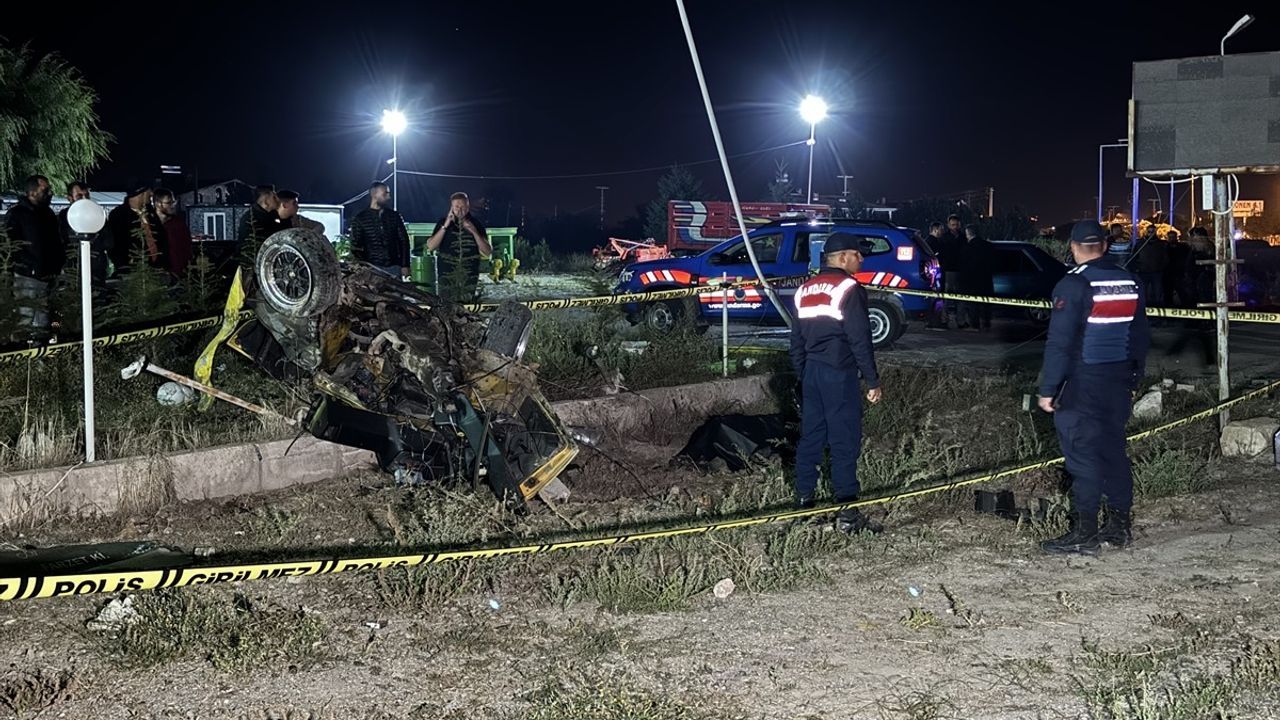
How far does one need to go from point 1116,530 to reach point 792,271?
343 inches

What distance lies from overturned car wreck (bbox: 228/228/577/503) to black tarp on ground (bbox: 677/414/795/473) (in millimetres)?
1691

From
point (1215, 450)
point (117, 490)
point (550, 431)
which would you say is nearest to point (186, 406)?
point (117, 490)

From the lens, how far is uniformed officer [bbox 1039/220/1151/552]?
6094 mm

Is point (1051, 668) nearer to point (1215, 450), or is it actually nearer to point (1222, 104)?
point (1215, 450)

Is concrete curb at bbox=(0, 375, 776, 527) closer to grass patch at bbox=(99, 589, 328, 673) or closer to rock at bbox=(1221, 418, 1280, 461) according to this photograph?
grass patch at bbox=(99, 589, 328, 673)

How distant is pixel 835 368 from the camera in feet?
21.1

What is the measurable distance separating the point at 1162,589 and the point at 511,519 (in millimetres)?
3221

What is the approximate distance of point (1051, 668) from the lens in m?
4.46

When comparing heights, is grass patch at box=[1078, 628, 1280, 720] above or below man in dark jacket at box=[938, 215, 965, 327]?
below

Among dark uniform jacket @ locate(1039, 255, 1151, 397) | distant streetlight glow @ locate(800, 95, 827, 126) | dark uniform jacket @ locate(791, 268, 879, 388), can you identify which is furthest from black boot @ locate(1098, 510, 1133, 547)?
distant streetlight glow @ locate(800, 95, 827, 126)

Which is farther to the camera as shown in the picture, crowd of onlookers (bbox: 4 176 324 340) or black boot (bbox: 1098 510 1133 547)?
crowd of onlookers (bbox: 4 176 324 340)

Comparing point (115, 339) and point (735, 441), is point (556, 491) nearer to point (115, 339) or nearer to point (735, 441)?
point (735, 441)

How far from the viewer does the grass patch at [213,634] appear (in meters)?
4.48

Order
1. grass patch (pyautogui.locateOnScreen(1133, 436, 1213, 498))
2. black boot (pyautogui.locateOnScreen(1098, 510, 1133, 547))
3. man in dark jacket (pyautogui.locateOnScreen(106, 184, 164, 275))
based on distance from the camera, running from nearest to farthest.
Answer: black boot (pyautogui.locateOnScreen(1098, 510, 1133, 547))
grass patch (pyautogui.locateOnScreen(1133, 436, 1213, 498))
man in dark jacket (pyautogui.locateOnScreen(106, 184, 164, 275))
